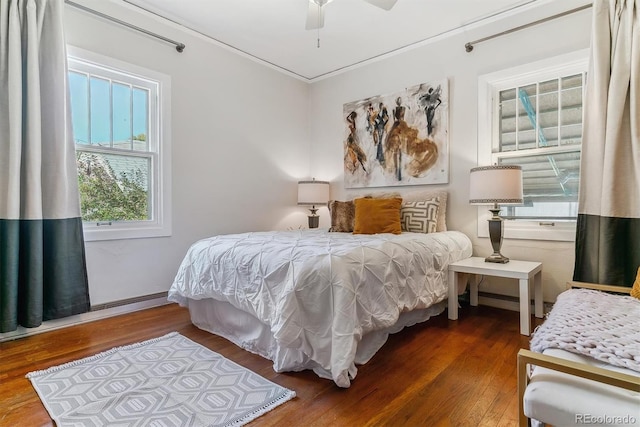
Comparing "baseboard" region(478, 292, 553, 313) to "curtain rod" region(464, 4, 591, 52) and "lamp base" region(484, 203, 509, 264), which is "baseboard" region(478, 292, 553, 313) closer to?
"lamp base" region(484, 203, 509, 264)

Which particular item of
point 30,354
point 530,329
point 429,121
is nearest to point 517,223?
point 530,329

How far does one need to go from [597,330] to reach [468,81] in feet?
8.63

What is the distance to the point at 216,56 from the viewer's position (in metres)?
3.50

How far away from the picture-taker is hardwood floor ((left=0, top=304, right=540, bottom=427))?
4.60ft

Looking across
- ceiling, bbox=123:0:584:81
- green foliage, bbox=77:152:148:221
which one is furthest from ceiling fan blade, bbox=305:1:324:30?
green foliage, bbox=77:152:148:221

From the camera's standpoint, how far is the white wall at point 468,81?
106 inches

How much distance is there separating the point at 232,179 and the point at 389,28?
2.26 meters

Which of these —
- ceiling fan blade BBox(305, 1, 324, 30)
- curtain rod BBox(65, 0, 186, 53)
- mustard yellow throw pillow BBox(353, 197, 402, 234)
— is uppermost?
curtain rod BBox(65, 0, 186, 53)

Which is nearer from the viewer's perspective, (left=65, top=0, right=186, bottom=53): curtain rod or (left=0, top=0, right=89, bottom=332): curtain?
(left=0, top=0, right=89, bottom=332): curtain

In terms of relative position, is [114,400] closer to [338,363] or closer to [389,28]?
[338,363]

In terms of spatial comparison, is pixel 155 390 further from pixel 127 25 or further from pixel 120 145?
pixel 127 25

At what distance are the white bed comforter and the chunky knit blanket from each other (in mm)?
770
